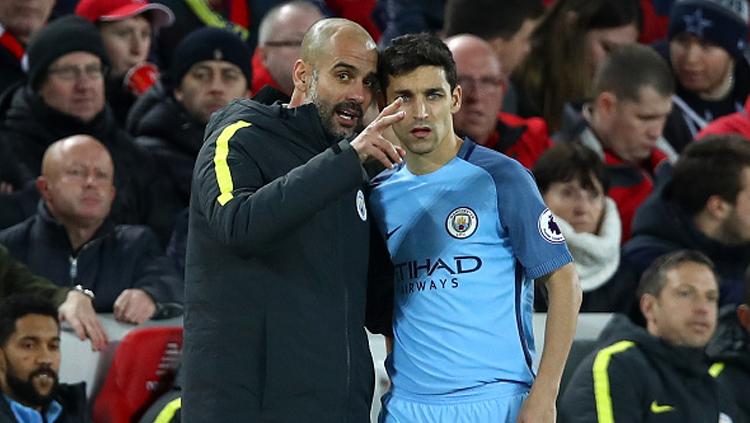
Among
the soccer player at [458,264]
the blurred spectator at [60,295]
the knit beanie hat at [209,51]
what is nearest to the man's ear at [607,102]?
the knit beanie hat at [209,51]

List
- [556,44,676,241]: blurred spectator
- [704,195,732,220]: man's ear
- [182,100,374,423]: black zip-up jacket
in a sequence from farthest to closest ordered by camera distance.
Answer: [556,44,676,241]: blurred spectator, [704,195,732,220]: man's ear, [182,100,374,423]: black zip-up jacket

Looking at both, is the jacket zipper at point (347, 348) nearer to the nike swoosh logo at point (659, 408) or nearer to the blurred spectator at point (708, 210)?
the nike swoosh logo at point (659, 408)

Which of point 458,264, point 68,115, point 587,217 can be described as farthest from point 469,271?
point 68,115

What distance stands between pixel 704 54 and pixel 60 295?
4.42 meters

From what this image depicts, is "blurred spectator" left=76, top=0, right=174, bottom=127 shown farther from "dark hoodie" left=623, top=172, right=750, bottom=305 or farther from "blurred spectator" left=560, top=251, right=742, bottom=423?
"blurred spectator" left=560, top=251, right=742, bottom=423

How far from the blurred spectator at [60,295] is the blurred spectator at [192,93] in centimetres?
149

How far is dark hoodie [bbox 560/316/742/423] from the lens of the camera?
6.06 meters

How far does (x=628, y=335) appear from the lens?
248 inches

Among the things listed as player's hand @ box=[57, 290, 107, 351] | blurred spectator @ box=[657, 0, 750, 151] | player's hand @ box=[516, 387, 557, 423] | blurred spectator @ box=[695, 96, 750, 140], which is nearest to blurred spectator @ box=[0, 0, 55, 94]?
player's hand @ box=[57, 290, 107, 351]

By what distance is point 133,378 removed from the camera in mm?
5938

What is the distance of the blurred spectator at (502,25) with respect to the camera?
840cm

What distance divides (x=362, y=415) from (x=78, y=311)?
5.71ft

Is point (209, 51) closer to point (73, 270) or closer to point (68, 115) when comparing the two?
point (68, 115)

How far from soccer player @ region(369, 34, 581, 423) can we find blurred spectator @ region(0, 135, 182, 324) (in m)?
1.81
